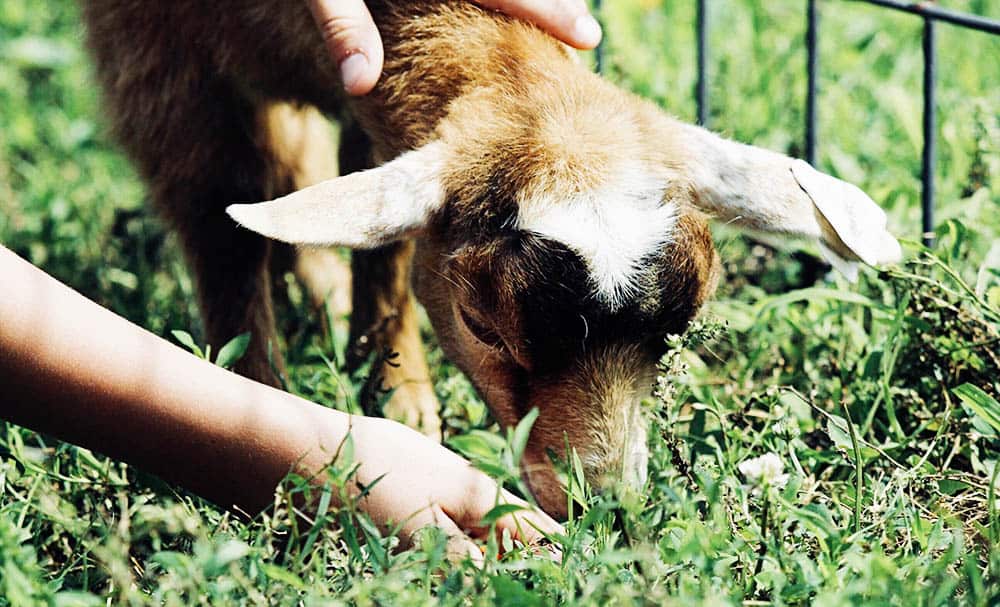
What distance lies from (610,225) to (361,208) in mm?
560

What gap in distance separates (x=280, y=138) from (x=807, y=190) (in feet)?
6.31

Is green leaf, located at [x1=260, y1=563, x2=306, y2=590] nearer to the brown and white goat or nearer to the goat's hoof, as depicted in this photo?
the brown and white goat

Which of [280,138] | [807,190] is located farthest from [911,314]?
[280,138]

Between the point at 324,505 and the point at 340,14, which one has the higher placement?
the point at 340,14

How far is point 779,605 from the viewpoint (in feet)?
7.14

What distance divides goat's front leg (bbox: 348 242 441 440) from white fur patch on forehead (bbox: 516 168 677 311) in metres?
0.94

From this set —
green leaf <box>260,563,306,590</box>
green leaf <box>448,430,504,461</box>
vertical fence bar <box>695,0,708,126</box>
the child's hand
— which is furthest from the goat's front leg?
green leaf <box>260,563,306,590</box>

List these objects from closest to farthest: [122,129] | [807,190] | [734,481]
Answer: [734,481] < [807,190] < [122,129]

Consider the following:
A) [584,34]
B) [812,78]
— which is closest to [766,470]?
[584,34]

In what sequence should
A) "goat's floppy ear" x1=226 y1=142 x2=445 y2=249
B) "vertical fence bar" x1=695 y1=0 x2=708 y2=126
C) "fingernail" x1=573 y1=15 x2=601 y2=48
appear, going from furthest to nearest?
"vertical fence bar" x1=695 y1=0 x2=708 y2=126
"fingernail" x1=573 y1=15 x2=601 y2=48
"goat's floppy ear" x1=226 y1=142 x2=445 y2=249

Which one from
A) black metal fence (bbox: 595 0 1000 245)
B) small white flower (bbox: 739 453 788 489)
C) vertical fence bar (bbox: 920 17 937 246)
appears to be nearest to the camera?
small white flower (bbox: 739 453 788 489)

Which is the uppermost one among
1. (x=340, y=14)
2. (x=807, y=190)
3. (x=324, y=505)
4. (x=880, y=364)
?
(x=340, y=14)

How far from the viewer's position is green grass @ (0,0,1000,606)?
2.20 m

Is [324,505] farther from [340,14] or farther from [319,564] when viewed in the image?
[340,14]
